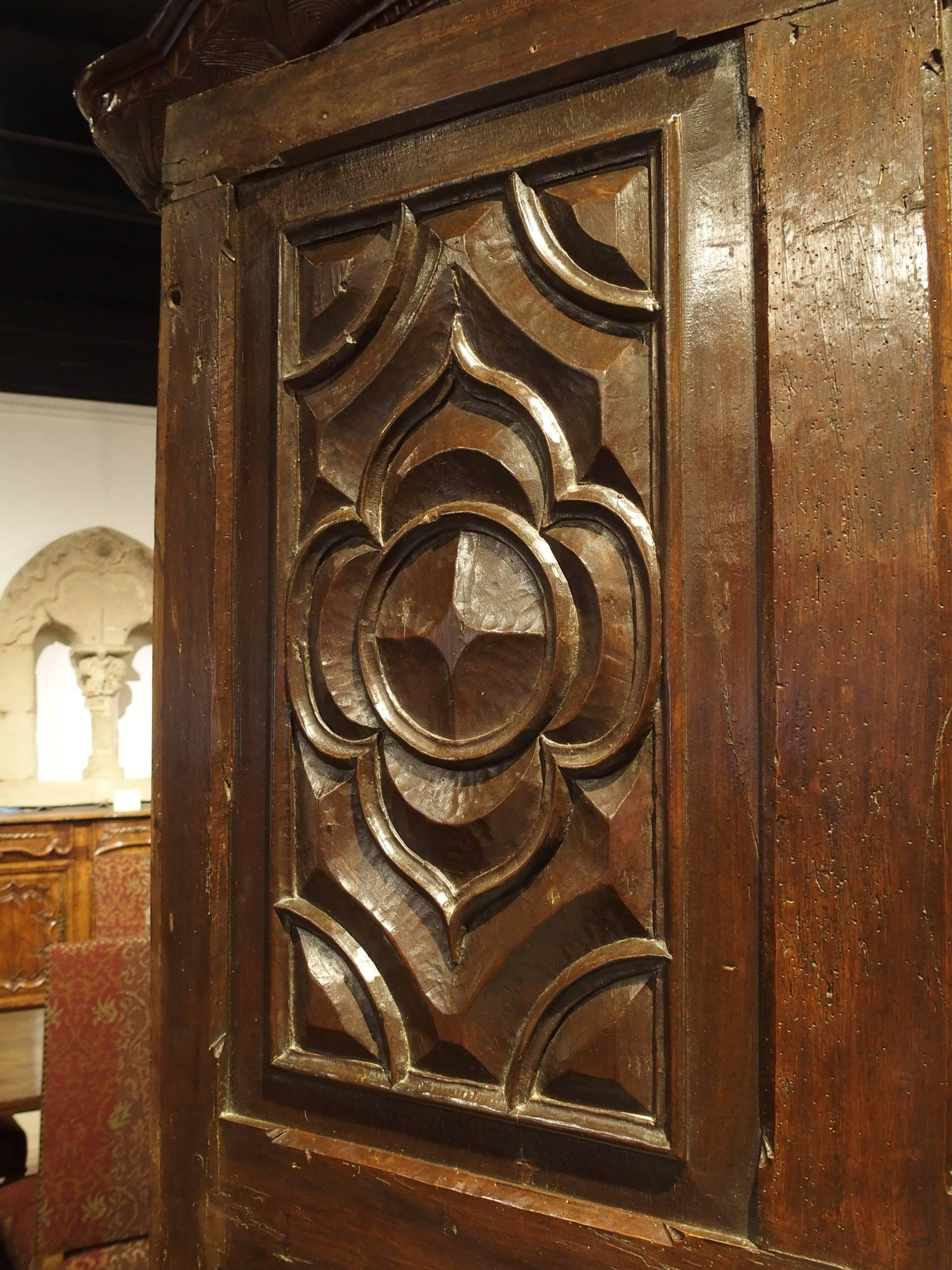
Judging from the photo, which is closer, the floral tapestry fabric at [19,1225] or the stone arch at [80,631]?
the floral tapestry fabric at [19,1225]

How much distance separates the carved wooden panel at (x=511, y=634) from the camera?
812mm

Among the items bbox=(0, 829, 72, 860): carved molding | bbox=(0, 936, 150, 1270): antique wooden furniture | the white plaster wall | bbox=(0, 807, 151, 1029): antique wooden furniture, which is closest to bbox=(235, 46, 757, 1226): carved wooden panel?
bbox=(0, 936, 150, 1270): antique wooden furniture

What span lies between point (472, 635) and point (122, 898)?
9.23 feet

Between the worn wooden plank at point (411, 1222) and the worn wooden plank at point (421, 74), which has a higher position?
the worn wooden plank at point (421, 74)

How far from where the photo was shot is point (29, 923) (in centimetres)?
398

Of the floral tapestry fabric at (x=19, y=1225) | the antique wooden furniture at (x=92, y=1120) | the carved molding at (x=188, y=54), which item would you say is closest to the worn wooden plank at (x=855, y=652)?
the carved molding at (x=188, y=54)

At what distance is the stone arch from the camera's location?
4.29 m

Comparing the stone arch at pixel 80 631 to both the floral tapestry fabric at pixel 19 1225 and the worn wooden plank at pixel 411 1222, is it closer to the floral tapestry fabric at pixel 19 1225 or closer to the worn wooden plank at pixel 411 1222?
the floral tapestry fabric at pixel 19 1225

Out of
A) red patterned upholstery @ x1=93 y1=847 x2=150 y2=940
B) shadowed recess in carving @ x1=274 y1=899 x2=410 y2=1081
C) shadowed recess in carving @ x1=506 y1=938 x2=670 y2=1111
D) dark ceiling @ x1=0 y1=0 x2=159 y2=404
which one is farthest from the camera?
red patterned upholstery @ x1=93 y1=847 x2=150 y2=940

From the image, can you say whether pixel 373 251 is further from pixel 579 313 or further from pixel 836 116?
pixel 836 116

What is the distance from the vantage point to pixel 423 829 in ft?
3.07

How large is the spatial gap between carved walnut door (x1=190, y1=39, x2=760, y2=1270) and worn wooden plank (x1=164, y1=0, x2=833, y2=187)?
22 millimetres

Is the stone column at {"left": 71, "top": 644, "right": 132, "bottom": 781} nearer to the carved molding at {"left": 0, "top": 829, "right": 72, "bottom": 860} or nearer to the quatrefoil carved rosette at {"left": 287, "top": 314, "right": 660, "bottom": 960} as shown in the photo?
the carved molding at {"left": 0, "top": 829, "right": 72, "bottom": 860}

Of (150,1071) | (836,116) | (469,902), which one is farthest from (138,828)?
(836,116)
